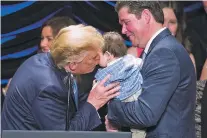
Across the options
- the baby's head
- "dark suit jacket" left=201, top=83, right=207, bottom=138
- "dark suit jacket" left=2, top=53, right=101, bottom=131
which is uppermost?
the baby's head

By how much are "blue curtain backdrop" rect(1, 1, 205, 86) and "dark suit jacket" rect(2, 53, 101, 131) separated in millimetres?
1470

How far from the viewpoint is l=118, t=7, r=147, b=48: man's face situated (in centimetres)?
222

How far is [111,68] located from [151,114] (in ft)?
0.97

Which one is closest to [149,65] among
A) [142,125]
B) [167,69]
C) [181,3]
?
[167,69]

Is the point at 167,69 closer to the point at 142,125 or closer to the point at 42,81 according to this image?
the point at 142,125

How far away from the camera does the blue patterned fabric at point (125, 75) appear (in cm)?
219

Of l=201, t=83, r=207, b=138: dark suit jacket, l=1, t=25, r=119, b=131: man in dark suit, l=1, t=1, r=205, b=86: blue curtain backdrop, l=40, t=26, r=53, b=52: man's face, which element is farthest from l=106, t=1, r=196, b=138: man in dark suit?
l=1, t=1, r=205, b=86: blue curtain backdrop

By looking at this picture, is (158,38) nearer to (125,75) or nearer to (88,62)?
(125,75)

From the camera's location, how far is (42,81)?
7.21ft

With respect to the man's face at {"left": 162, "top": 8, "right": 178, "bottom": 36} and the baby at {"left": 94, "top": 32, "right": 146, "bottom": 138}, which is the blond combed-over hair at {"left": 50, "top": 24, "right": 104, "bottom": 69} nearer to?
the baby at {"left": 94, "top": 32, "right": 146, "bottom": 138}

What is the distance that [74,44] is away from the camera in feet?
7.14

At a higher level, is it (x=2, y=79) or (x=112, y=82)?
(x=112, y=82)

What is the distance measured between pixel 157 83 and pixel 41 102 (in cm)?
49

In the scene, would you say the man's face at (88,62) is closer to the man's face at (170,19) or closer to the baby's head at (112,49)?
the baby's head at (112,49)
